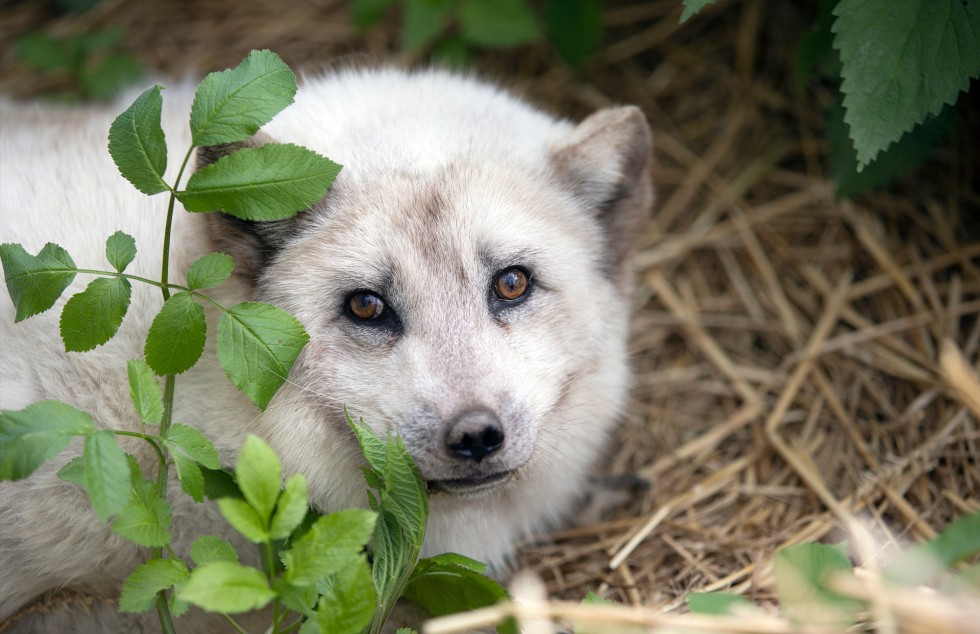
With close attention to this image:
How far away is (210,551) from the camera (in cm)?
230

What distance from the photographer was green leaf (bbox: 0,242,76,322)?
2334mm

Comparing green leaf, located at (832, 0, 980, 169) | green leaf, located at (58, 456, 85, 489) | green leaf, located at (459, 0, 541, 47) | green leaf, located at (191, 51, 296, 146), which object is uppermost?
green leaf, located at (459, 0, 541, 47)

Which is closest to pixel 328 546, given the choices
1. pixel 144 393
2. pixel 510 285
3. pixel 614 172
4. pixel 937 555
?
pixel 144 393

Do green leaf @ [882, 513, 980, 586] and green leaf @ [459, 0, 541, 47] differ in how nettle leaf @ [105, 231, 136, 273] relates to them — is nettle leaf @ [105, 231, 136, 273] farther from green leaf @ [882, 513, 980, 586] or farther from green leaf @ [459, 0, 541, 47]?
green leaf @ [459, 0, 541, 47]

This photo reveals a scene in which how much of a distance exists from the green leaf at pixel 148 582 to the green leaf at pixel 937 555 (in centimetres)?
195

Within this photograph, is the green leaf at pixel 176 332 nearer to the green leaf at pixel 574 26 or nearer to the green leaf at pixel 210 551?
the green leaf at pixel 210 551

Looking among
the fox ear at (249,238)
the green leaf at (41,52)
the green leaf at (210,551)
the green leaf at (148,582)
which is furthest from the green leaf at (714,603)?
the green leaf at (41,52)

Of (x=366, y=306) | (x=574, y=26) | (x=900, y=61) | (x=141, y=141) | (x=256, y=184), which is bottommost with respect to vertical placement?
(x=366, y=306)

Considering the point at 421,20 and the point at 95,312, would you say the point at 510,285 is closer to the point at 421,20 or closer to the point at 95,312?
the point at 95,312

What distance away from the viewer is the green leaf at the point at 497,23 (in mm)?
4289

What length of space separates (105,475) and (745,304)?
11.4 feet

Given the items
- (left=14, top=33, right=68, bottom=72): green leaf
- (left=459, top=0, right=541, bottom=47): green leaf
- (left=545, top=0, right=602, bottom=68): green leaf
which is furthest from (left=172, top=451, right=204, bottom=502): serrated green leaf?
(left=14, top=33, right=68, bottom=72): green leaf

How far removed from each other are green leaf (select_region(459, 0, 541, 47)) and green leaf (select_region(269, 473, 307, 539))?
3.01 meters

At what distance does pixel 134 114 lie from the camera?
7.68 feet
